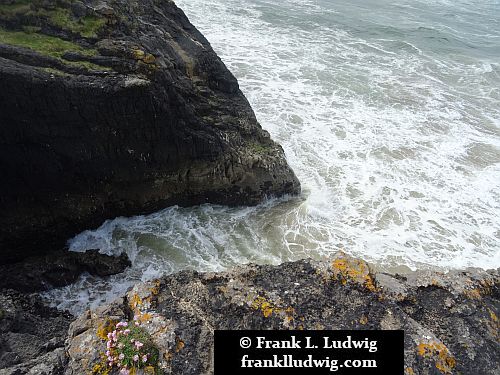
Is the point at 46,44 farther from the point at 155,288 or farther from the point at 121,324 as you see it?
the point at 121,324

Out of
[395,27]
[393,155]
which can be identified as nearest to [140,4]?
[393,155]

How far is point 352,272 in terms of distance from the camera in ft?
21.6

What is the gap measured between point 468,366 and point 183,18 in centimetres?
1538

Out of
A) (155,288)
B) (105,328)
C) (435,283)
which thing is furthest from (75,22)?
(435,283)

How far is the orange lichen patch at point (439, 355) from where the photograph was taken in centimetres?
558

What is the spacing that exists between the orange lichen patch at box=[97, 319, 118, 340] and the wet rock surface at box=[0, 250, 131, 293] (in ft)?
20.1

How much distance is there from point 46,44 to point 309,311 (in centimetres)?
1040

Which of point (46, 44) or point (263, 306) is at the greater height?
point (46, 44)

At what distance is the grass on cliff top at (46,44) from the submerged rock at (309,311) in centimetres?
780

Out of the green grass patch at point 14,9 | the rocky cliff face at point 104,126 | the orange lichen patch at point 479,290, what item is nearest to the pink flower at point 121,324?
the orange lichen patch at point 479,290

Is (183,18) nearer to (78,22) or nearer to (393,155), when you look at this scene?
(78,22)

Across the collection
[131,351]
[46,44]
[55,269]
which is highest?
[46,44]

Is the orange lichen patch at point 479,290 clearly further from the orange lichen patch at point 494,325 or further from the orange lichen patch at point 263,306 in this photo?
the orange lichen patch at point 263,306

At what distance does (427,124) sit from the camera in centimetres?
2334
